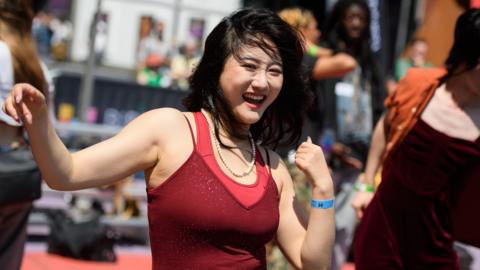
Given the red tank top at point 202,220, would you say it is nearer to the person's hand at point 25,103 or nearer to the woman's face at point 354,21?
the person's hand at point 25,103

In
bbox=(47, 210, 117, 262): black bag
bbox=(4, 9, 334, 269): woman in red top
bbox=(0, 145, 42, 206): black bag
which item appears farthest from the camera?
bbox=(47, 210, 117, 262): black bag

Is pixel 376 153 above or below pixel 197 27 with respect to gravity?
above

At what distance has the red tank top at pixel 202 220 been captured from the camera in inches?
90.5

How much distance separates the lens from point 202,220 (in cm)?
229

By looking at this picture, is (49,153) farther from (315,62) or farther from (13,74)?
(315,62)

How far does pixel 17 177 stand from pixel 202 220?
1.64 metres

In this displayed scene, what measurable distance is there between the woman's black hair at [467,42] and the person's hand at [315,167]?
1.31m

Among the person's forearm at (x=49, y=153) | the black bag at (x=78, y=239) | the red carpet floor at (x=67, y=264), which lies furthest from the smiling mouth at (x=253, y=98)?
the black bag at (x=78, y=239)

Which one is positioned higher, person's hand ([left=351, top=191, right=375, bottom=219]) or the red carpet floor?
person's hand ([left=351, top=191, right=375, bottom=219])

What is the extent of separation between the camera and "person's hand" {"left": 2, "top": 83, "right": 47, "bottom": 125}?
2.03 m

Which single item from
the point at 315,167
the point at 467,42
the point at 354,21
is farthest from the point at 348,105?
the point at 315,167

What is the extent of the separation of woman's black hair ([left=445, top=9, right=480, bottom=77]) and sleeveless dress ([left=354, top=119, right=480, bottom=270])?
→ 0.31 m

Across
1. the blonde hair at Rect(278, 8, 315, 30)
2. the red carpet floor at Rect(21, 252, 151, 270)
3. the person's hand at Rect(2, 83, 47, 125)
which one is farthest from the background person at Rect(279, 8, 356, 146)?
the person's hand at Rect(2, 83, 47, 125)

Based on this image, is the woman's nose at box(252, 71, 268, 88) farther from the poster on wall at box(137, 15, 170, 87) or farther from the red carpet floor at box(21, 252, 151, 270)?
the poster on wall at box(137, 15, 170, 87)
